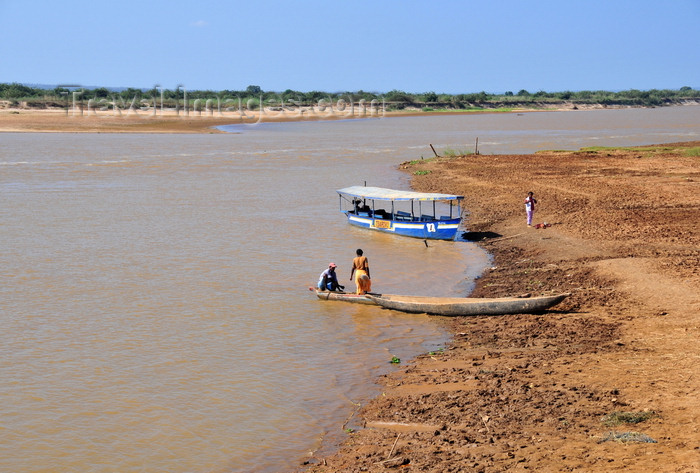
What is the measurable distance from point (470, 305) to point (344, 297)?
3568mm

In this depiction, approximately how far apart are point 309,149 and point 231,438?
2139 inches

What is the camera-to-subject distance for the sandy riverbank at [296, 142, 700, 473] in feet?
31.7

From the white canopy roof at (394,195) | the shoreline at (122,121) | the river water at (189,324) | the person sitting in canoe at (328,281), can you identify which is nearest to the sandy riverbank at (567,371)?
the river water at (189,324)

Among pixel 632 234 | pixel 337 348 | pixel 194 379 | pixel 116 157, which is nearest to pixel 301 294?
pixel 337 348

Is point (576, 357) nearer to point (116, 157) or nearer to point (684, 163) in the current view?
point (684, 163)

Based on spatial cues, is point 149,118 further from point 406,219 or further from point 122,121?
point 406,219

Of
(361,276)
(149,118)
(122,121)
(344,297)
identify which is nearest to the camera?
(361,276)

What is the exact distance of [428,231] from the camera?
26.8 metres

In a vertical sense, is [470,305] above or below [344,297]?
above

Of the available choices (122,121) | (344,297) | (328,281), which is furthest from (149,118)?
(344,297)

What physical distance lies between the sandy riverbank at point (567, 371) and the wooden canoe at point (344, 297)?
2.59 metres

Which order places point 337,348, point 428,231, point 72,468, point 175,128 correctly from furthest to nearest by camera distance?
point 175,128
point 428,231
point 337,348
point 72,468

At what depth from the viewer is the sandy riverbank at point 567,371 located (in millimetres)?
9648

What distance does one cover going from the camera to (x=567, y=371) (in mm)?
12703
